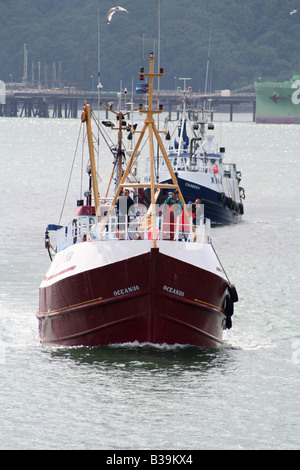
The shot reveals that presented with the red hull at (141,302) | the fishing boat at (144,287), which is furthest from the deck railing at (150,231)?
the red hull at (141,302)

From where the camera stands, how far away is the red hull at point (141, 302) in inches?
1019

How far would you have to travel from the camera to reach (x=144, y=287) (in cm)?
2594

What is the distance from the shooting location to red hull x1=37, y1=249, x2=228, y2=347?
25.9 meters

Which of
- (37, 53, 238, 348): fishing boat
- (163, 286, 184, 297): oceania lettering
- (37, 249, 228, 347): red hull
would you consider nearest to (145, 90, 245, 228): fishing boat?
(37, 53, 238, 348): fishing boat

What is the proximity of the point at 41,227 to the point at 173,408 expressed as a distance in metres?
36.3

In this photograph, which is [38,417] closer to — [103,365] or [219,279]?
[103,365]
